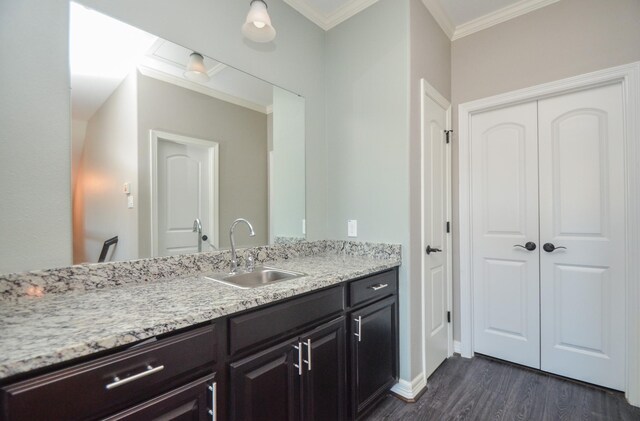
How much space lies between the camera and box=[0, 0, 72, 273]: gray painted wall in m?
1.08

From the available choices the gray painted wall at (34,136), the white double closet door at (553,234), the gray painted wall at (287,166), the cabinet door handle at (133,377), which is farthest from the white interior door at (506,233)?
the gray painted wall at (34,136)

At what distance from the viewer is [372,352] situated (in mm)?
1705

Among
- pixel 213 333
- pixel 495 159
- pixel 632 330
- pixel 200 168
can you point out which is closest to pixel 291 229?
pixel 200 168

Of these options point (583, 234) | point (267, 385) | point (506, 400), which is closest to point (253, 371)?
point (267, 385)

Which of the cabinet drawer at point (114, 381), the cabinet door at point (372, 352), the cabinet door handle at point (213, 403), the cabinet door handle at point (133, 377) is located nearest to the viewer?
the cabinet drawer at point (114, 381)

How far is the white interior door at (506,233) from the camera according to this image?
224 centimetres

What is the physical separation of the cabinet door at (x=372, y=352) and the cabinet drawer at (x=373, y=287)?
0.17ft

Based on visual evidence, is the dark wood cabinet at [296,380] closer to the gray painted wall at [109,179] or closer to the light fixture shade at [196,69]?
the gray painted wall at [109,179]

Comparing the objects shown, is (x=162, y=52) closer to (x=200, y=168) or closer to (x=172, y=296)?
(x=200, y=168)

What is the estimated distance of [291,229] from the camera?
2.14 metres

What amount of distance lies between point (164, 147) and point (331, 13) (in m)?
1.69

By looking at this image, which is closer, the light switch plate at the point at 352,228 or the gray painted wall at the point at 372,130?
the gray painted wall at the point at 372,130

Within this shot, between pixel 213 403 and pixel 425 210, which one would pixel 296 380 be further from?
pixel 425 210

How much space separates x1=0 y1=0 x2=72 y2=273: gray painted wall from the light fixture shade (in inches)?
20.5
